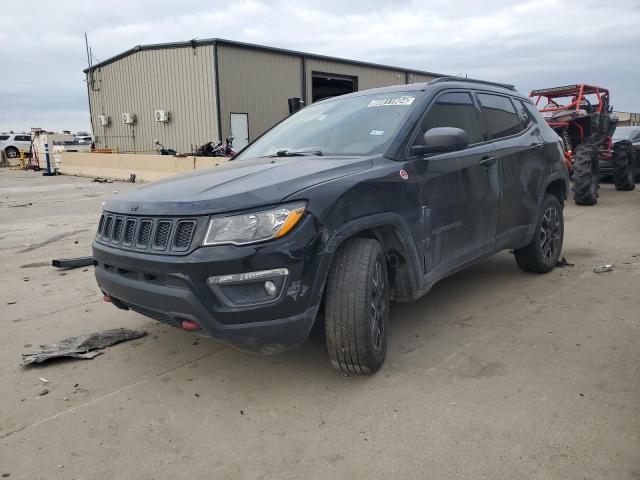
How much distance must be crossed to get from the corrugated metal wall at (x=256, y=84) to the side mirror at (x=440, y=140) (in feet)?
59.4

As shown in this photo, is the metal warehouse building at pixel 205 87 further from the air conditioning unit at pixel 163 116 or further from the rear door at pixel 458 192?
the rear door at pixel 458 192

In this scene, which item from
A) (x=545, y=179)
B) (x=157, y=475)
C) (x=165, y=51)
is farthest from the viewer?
(x=165, y=51)

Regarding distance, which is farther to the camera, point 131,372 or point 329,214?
point 131,372

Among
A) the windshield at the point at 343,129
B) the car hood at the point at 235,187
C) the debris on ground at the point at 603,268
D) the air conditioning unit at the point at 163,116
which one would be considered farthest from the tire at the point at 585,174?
the air conditioning unit at the point at 163,116

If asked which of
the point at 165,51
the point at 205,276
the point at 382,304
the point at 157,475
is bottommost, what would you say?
the point at 157,475

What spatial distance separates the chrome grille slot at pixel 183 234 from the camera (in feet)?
8.75

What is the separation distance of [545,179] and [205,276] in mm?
3685

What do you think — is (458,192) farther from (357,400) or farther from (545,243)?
(545,243)

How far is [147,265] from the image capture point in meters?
2.76

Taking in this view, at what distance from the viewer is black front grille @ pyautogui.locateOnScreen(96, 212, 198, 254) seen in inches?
106

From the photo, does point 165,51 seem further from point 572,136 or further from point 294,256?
point 294,256

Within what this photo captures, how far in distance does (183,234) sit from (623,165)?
12.2 m

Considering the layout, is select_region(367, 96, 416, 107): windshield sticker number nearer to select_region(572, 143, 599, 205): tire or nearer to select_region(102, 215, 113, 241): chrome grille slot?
select_region(102, 215, 113, 241): chrome grille slot

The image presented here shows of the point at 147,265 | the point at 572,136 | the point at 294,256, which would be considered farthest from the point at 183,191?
the point at 572,136
